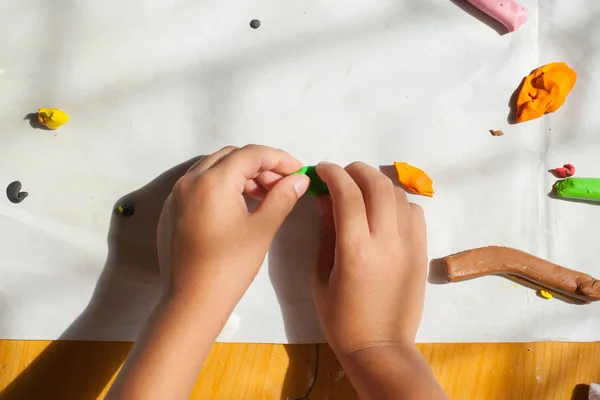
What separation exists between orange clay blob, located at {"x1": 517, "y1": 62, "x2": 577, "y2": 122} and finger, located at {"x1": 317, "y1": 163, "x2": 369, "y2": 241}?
23 cm

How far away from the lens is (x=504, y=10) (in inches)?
23.5

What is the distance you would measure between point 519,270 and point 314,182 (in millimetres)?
233

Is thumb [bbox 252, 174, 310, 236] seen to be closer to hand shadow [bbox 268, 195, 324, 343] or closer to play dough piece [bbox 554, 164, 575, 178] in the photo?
hand shadow [bbox 268, 195, 324, 343]

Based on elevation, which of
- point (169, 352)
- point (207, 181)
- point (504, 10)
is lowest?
point (169, 352)

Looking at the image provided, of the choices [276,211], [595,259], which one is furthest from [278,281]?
[595,259]

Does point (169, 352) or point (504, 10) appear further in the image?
point (504, 10)

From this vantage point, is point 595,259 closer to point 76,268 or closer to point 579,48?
point 579,48

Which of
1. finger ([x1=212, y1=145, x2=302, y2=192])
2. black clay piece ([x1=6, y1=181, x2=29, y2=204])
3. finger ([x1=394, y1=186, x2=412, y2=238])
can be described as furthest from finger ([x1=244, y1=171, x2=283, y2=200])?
black clay piece ([x1=6, y1=181, x2=29, y2=204])

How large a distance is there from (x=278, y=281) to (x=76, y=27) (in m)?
0.35

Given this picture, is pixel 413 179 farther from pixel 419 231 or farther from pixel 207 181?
pixel 207 181

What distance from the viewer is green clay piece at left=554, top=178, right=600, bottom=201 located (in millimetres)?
580

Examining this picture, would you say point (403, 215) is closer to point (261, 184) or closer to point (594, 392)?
point (261, 184)


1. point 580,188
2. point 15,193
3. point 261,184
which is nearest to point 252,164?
point 261,184

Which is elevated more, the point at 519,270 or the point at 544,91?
the point at 544,91
